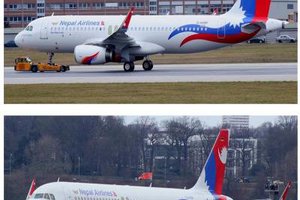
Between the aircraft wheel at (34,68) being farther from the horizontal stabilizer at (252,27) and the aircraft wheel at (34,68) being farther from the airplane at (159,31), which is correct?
the horizontal stabilizer at (252,27)

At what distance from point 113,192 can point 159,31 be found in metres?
13.2

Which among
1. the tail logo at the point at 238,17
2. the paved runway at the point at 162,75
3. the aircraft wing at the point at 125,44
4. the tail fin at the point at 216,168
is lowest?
the tail fin at the point at 216,168

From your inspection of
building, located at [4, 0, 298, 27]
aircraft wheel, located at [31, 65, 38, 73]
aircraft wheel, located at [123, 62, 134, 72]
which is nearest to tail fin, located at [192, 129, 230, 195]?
aircraft wheel, located at [123, 62, 134, 72]

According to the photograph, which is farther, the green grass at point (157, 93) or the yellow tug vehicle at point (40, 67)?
Answer: the yellow tug vehicle at point (40, 67)

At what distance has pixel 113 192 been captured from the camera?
28.6 meters

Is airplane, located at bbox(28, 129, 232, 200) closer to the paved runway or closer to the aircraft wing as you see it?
the paved runway

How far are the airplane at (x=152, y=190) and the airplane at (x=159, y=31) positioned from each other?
10796 mm

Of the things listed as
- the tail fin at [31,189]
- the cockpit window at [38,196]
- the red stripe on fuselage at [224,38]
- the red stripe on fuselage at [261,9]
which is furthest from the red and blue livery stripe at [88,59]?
the cockpit window at [38,196]

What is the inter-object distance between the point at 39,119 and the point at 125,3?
5429cm

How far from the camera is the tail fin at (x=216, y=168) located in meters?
28.7

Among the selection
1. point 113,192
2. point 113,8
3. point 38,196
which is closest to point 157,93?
point 113,192

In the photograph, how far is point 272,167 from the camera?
32.8 metres

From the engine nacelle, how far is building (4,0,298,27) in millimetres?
47897

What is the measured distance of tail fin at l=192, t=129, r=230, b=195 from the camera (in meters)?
28.7
